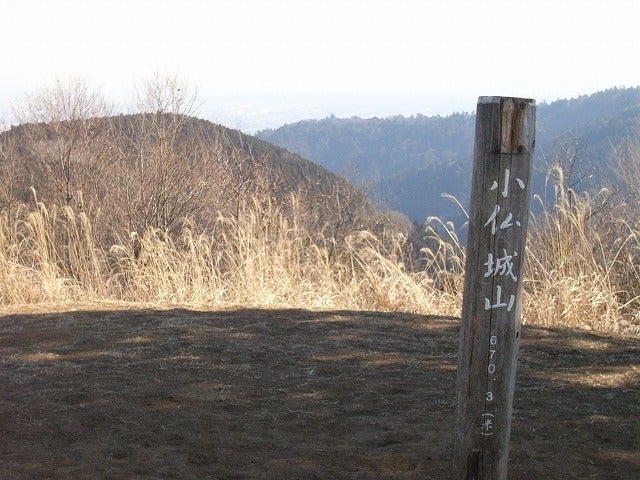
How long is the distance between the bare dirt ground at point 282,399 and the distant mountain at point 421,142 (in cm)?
6582

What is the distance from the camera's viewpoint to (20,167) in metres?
14.3

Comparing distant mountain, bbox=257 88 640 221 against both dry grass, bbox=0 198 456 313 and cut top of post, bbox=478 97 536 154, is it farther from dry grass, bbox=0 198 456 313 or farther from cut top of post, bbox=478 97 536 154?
cut top of post, bbox=478 97 536 154

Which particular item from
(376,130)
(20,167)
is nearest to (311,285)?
(20,167)

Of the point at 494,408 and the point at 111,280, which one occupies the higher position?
the point at 494,408

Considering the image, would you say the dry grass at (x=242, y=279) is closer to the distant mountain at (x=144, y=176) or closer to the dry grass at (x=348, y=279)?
the dry grass at (x=348, y=279)

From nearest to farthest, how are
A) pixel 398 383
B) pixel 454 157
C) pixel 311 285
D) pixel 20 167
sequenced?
1. pixel 398 383
2. pixel 311 285
3. pixel 20 167
4. pixel 454 157

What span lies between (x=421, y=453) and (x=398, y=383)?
953 millimetres

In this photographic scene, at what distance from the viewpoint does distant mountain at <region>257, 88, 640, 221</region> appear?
3484 inches

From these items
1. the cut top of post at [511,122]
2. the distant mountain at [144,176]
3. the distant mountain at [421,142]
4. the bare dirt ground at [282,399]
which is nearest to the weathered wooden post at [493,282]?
the cut top of post at [511,122]

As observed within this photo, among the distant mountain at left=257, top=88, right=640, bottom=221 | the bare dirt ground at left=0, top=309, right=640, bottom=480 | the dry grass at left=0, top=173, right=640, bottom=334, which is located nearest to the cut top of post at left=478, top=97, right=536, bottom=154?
the bare dirt ground at left=0, top=309, right=640, bottom=480

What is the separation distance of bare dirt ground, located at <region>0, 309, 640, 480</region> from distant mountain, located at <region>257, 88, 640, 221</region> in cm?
6582

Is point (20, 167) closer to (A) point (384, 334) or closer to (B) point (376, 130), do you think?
(A) point (384, 334)

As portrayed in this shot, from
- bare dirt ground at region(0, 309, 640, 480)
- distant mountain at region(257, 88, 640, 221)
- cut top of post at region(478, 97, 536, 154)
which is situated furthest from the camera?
distant mountain at region(257, 88, 640, 221)

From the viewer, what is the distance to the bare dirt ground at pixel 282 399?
3.05 meters
